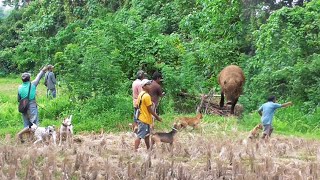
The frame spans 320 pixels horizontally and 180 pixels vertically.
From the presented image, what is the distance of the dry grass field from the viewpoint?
27.6 ft

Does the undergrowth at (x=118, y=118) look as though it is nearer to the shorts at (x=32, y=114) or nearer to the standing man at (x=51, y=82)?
the shorts at (x=32, y=114)

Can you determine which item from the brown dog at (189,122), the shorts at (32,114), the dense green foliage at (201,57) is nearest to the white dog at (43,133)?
the shorts at (32,114)

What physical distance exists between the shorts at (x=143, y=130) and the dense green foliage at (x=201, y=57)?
3521 millimetres

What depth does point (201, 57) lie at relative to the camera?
20766 mm

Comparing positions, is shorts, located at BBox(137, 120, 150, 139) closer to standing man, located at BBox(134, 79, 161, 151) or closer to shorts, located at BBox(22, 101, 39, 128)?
standing man, located at BBox(134, 79, 161, 151)

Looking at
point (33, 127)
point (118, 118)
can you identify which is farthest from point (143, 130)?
point (118, 118)

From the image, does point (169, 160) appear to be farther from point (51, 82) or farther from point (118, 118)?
point (51, 82)

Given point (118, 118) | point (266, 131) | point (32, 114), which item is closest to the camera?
point (32, 114)

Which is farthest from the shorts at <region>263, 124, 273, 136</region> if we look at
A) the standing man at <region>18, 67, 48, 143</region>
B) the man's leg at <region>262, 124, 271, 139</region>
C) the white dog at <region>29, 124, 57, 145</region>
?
the standing man at <region>18, 67, 48, 143</region>

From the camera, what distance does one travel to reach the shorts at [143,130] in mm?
10922

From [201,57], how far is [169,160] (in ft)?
37.1

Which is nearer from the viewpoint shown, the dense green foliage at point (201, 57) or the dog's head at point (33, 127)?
the dog's head at point (33, 127)

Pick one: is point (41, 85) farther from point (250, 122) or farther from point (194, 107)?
point (250, 122)

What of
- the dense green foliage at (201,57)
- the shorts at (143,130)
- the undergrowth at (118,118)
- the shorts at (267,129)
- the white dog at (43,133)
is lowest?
the undergrowth at (118,118)
